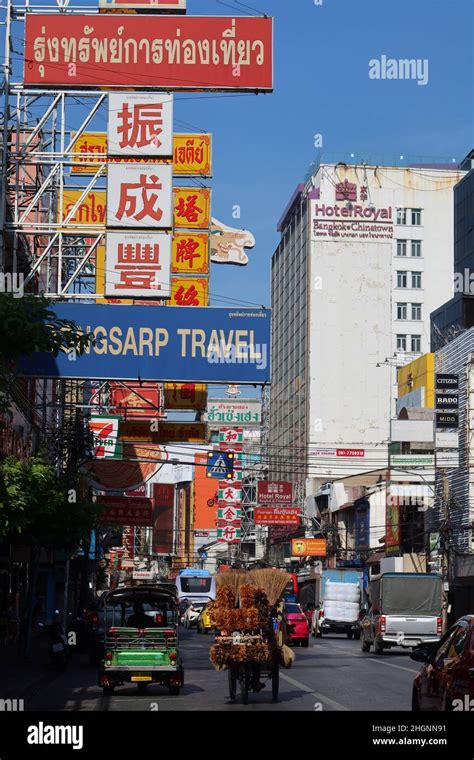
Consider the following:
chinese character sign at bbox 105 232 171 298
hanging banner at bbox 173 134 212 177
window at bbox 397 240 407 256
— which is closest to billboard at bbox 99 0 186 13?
chinese character sign at bbox 105 232 171 298

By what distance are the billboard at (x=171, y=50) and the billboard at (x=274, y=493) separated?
66.6 metres

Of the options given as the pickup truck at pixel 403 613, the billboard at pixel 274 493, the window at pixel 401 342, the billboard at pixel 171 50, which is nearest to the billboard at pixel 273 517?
the billboard at pixel 274 493

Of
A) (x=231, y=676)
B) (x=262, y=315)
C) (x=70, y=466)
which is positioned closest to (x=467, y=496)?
(x=70, y=466)

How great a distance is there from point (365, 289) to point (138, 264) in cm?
9654

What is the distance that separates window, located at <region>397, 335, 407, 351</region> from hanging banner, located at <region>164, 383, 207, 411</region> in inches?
3487

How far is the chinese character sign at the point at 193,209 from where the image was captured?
4453 cm

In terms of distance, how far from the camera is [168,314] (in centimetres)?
3303

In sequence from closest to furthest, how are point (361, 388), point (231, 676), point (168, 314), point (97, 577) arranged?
1. point (231, 676)
2. point (168, 314)
3. point (97, 577)
4. point (361, 388)

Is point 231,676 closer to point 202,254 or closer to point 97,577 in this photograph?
point 202,254

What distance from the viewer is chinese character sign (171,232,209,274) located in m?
43.5

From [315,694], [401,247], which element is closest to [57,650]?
[315,694]

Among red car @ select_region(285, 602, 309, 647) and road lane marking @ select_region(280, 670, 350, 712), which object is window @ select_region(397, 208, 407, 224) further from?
road lane marking @ select_region(280, 670, 350, 712)

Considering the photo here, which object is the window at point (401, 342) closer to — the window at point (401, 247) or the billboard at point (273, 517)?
the window at point (401, 247)
